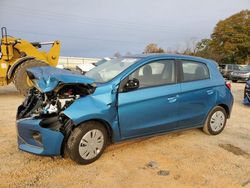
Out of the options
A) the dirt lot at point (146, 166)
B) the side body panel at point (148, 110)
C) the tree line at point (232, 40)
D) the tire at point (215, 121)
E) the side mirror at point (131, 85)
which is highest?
the tree line at point (232, 40)

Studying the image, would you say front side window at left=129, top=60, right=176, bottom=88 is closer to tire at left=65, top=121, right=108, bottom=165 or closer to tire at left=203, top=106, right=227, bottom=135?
tire at left=65, top=121, right=108, bottom=165

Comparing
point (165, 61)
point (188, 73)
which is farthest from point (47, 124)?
point (188, 73)

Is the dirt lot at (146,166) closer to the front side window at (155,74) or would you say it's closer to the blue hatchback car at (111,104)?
the blue hatchback car at (111,104)

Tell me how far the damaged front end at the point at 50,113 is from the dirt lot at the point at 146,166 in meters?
0.32

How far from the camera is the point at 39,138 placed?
148 inches

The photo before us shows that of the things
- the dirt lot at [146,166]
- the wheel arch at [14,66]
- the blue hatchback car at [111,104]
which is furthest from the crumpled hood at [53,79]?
the wheel arch at [14,66]

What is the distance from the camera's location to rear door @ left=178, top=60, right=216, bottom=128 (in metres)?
4.92

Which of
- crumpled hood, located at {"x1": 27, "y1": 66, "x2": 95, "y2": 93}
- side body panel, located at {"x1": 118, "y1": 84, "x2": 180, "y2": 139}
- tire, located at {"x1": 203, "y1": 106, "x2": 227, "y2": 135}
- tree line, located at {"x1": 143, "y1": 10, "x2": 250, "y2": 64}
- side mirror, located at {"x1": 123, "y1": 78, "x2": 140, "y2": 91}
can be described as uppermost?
tree line, located at {"x1": 143, "y1": 10, "x2": 250, "y2": 64}

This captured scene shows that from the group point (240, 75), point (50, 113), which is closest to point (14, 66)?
point (50, 113)

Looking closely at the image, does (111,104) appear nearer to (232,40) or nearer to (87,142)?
(87,142)

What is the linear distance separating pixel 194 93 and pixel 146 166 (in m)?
1.77

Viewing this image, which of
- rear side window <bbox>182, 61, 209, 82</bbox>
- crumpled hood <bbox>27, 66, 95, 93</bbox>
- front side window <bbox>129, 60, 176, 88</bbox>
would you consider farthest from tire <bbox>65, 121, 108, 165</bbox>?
rear side window <bbox>182, 61, 209, 82</bbox>

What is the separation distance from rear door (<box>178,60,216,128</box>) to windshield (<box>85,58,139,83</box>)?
3.32 ft

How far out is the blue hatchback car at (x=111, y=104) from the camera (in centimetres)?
376
